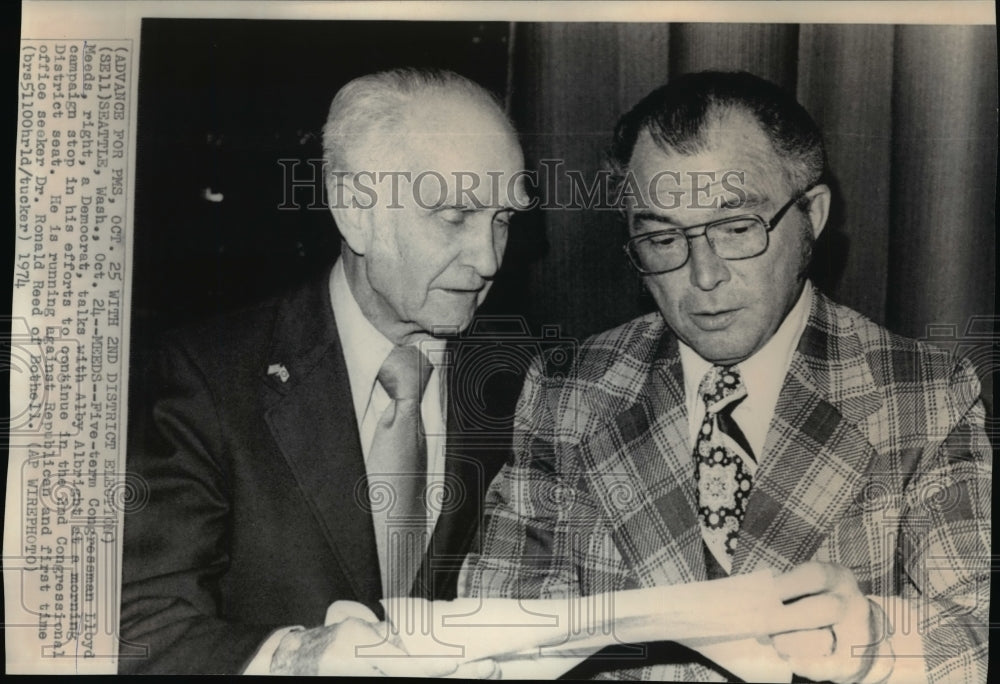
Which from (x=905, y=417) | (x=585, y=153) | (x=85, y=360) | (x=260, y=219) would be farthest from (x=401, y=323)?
(x=905, y=417)

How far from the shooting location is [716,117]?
1.70m

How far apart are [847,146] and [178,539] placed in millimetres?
1445

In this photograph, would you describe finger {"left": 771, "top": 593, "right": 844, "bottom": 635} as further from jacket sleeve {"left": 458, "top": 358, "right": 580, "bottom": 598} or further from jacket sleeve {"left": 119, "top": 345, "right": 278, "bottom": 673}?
jacket sleeve {"left": 119, "top": 345, "right": 278, "bottom": 673}

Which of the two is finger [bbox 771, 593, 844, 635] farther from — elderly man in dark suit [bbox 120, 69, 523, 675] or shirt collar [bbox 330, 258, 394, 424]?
shirt collar [bbox 330, 258, 394, 424]

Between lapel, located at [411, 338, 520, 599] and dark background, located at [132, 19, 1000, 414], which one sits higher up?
dark background, located at [132, 19, 1000, 414]

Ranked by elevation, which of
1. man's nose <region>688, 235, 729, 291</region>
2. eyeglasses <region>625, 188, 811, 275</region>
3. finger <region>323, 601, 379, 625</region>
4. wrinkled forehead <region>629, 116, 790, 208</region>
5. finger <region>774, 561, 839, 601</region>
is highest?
wrinkled forehead <region>629, 116, 790, 208</region>

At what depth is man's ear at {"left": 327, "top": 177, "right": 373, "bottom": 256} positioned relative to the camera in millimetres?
1707

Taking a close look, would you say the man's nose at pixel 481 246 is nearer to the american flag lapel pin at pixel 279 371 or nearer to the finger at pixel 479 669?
the american flag lapel pin at pixel 279 371

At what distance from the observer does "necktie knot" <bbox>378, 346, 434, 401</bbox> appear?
1.71 meters

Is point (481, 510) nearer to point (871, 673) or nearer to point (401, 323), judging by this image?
point (401, 323)

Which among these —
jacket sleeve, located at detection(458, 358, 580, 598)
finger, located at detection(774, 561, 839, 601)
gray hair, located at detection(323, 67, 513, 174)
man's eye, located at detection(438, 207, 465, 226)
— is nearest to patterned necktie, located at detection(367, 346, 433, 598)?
jacket sleeve, located at detection(458, 358, 580, 598)

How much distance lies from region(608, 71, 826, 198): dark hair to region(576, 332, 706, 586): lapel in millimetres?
364

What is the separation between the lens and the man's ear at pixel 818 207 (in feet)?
5.58

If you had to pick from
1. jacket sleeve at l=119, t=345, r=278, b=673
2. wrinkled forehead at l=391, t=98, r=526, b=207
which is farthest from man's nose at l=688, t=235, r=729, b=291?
jacket sleeve at l=119, t=345, r=278, b=673
